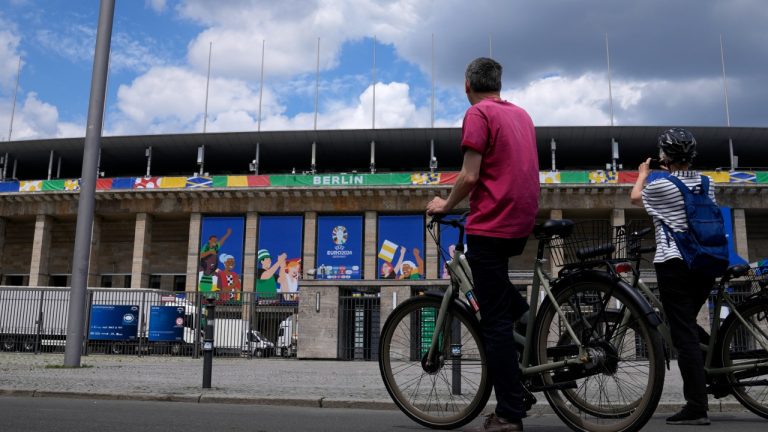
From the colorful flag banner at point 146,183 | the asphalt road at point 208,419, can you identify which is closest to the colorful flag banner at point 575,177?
the colorful flag banner at point 146,183

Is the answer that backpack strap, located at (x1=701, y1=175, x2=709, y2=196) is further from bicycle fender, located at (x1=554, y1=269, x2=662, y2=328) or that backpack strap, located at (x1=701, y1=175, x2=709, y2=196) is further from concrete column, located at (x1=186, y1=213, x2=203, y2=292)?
concrete column, located at (x1=186, y1=213, x2=203, y2=292)

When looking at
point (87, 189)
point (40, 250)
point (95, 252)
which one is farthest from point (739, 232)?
point (40, 250)

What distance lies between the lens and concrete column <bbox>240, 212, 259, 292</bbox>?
4434cm

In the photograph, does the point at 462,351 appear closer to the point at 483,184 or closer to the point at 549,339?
the point at 549,339

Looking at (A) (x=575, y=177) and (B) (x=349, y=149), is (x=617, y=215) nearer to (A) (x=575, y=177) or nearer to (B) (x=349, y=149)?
(A) (x=575, y=177)

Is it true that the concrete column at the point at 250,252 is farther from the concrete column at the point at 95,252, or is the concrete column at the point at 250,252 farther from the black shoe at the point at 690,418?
the black shoe at the point at 690,418

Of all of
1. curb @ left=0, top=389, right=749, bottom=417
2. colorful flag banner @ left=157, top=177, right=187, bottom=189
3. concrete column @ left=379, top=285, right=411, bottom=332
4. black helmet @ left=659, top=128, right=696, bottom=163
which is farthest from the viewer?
colorful flag banner @ left=157, top=177, right=187, bottom=189

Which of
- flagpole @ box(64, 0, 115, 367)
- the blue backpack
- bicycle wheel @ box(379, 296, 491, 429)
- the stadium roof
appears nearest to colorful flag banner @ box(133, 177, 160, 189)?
the stadium roof

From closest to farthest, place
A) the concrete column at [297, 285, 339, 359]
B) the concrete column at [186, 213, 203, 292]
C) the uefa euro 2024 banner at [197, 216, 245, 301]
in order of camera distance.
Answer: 1. the concrete column at [297, 285, 339, 359]
2. the uefa euro 2024 banner at [197, 216, 245, 301]
3. the concrete column at [186, 213, 203, 292]

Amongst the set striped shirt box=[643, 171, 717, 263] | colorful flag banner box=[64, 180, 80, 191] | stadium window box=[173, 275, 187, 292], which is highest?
colorful flag banner box=[64, 180, 80, 191]

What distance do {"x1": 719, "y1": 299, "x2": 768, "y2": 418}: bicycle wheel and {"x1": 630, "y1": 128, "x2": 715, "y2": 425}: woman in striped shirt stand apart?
0.31 m

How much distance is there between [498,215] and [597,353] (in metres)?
0.89

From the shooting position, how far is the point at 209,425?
14.7 feet

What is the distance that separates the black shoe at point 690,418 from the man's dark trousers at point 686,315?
1.2 inches
